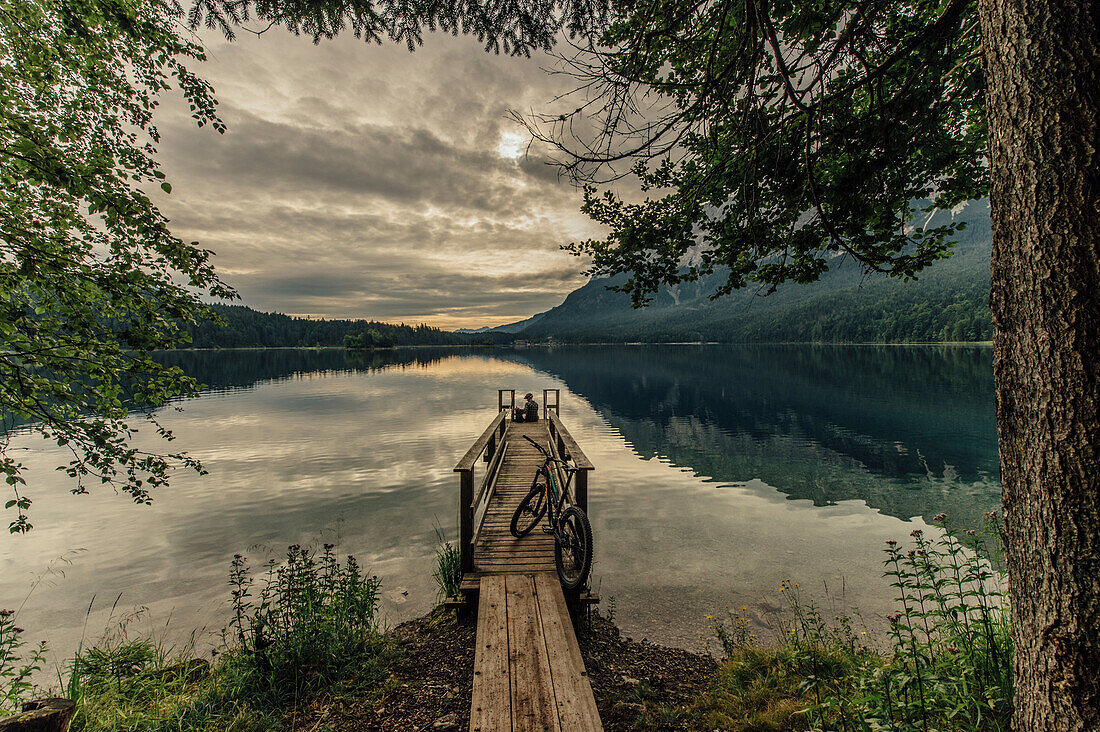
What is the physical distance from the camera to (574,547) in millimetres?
6414

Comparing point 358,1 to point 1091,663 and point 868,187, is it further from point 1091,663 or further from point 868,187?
point 1091,663

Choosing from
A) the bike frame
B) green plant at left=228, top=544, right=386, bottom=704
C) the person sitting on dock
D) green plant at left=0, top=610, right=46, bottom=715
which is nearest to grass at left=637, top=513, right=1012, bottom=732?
the bike frame

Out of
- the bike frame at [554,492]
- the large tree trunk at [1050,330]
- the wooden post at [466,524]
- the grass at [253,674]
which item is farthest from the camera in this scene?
the bike frame at [554,492]

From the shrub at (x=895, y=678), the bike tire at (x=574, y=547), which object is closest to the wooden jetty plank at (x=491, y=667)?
the bike tire at (x=574, y=547)

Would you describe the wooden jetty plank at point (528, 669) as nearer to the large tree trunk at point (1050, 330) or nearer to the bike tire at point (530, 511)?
the bike tire at point (530, 511)

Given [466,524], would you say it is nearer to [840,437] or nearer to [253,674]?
[253,674]

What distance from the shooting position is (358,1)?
14.5 feet

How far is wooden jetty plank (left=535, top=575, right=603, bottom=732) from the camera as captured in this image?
12.1 ft

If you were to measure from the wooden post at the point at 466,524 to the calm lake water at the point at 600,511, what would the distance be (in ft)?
6.58

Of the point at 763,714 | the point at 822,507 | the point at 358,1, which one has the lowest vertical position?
the point at 822,507

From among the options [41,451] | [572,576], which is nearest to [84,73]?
[572,576]

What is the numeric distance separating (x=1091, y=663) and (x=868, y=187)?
479 cm

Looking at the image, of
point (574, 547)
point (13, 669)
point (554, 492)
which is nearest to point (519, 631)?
point (574, 547)

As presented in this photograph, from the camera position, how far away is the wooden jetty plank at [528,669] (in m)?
3.70
